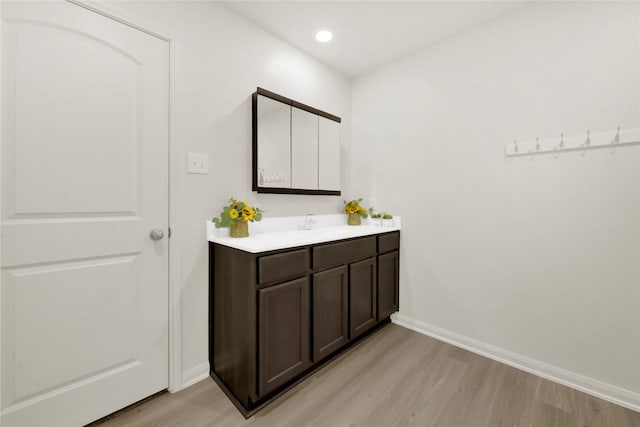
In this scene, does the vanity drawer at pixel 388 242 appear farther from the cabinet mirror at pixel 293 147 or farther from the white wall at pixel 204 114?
the white wall at pixel 204 114

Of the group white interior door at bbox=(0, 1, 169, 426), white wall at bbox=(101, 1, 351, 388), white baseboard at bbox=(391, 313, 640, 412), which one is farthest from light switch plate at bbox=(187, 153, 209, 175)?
white baseboard at bbox=(391, 313, 640, 412)

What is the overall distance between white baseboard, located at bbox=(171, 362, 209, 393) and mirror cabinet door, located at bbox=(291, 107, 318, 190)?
4.64 feet

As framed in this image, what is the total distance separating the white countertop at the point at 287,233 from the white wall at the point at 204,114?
0.41 ft

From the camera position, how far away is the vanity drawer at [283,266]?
141 centimetres

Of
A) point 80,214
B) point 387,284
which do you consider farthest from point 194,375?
point 387,284

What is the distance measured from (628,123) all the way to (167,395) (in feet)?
9.94

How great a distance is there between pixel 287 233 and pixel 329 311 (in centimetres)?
65

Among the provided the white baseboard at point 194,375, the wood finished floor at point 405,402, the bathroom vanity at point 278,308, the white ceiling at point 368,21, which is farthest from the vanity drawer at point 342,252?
the white ceiling at point 368,21

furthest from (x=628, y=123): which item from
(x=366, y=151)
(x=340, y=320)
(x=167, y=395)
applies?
(x=167, y=395)

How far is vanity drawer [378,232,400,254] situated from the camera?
7.36 ft

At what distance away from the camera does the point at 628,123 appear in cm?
148

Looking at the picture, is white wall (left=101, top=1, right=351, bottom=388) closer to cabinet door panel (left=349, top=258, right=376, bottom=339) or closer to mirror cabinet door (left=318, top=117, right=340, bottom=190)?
mirror cabinet door (left=318, top=117, right=340, bottom=190)

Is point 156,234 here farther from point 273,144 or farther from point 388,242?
point 388,242

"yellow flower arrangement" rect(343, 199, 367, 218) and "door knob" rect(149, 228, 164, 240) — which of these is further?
"yellow flower arrangement" rect(343, 199, 367, 218)
